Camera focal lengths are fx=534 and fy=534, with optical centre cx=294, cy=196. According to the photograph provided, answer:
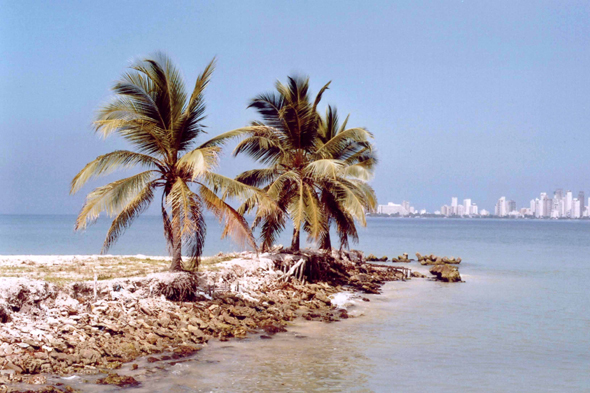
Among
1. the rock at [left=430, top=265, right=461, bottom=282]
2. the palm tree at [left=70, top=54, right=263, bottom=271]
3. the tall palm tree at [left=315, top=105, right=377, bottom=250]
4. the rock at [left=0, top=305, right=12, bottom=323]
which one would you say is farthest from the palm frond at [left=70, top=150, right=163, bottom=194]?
the rock at [left=430, top=265, right=461, bottom=282]

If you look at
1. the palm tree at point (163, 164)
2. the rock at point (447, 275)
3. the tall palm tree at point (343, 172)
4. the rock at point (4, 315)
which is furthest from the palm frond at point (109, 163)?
the rock at point (447, 275)

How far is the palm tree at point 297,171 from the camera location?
19891 millimetres

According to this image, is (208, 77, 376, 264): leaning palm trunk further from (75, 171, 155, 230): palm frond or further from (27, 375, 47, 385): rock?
(27, 375, 47, 385): rock

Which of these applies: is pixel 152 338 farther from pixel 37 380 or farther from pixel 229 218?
pixel 229 218

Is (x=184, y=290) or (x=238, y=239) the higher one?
(x=238, y=239)

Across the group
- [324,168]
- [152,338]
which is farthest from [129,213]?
[324,168]

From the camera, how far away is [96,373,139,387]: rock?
362 inches

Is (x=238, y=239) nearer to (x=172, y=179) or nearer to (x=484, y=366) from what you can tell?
(x=172, y=179)

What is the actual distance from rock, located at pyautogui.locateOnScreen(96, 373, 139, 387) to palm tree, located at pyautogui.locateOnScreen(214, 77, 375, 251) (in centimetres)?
1064

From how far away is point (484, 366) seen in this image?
39.6ft

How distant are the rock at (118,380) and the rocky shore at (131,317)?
0.7 inches

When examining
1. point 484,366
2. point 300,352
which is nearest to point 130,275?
point 300,352

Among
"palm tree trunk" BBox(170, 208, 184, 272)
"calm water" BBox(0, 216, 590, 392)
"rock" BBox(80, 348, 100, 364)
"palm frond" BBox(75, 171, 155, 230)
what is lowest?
"calm water" BBox(0, 216, 590, 392)

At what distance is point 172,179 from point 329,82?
9.05 metres
